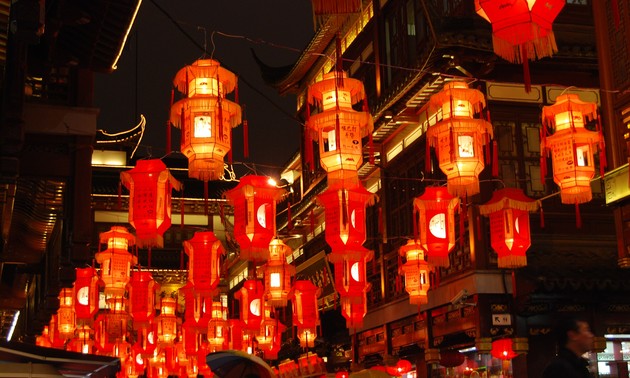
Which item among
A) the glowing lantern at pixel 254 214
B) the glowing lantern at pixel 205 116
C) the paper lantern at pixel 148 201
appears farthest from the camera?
the glowing lantern at pixel 254 214

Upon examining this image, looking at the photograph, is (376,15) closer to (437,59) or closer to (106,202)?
(437,59)

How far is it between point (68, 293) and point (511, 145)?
11.4 m

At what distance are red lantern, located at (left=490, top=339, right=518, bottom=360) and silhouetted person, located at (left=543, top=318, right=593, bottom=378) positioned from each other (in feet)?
37.8

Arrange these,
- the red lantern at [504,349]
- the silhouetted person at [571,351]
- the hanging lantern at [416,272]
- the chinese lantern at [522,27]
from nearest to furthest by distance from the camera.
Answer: the silhouetted person at [571,351]
the chinese lantern at [522,27]
the red lantern at [504,349]
the hanging lantern at [416,272]

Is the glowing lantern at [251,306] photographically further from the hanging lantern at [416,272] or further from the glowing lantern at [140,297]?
the hanging lantern at [416,272]

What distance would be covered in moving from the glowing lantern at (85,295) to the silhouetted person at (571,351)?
15627 mm

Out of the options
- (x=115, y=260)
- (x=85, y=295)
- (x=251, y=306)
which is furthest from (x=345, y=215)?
(x=251, y=306)

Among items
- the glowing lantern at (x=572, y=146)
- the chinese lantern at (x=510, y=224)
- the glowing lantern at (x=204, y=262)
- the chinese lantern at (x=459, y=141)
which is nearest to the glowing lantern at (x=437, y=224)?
the chinese lantern at (x=510, y=224)

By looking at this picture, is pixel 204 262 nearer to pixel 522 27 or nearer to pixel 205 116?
pixel 205 116

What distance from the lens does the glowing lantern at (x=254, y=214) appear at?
14266mm

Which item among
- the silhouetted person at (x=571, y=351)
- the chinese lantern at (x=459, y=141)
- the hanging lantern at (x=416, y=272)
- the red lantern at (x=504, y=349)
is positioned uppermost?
the chinese lantern at (x=459, y=141)

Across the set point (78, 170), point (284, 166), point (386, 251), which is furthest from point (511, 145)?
point (284, 166)

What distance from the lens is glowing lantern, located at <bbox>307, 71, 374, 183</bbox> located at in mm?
12156

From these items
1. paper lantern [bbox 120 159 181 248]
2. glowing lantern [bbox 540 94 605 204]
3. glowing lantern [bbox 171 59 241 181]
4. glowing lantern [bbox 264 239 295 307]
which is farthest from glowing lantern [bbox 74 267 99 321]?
glowing lantern [bbox 540 94 605 204]
